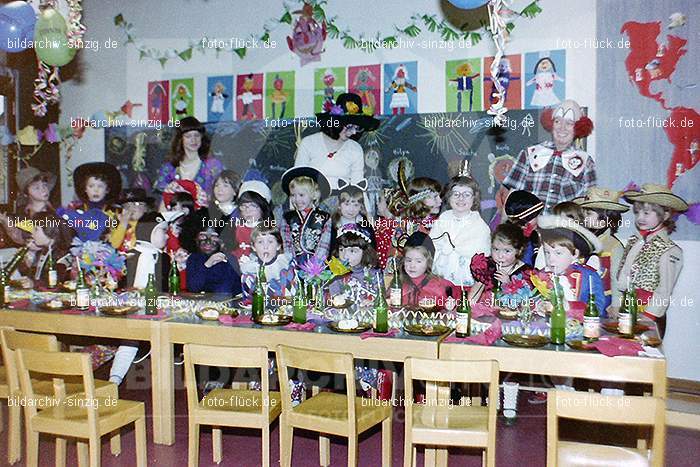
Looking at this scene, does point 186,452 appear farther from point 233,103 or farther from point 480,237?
point 233,103

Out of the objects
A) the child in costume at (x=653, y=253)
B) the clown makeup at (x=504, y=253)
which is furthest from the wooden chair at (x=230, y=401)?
the child in costume at (x=653, y=253)

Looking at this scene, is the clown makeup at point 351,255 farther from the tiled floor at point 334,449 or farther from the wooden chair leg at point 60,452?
the wooden chair leg at point 60,452

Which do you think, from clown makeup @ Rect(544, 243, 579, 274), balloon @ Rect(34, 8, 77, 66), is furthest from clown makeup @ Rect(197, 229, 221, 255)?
clown makeup @ Rect(544, 243, 579, 274)

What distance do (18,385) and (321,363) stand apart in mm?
1707

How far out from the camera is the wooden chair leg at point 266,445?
10.7ft

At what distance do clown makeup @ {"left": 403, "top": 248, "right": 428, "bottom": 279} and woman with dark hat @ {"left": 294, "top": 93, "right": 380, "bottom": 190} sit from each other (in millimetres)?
1416

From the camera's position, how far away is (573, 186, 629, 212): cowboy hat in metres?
5.06

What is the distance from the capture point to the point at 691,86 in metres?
4.98

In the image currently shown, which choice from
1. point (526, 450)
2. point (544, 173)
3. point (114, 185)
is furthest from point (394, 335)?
point (114, 185)

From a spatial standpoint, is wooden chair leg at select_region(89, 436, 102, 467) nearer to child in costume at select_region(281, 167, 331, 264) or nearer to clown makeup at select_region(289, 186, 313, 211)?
child in costume at select_region(281, 167, 331, 264)

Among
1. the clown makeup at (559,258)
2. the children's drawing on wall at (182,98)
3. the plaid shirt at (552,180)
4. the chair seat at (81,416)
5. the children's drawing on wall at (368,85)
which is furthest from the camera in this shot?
the children's drawing on wall at (182,98)

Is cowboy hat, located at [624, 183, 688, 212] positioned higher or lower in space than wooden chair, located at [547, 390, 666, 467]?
higher

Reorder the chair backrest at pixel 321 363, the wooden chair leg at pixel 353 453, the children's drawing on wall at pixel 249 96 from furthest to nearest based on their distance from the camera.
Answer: the children's drawing on wall at pixel 249 96
the wooden chair leg at pixel 353 453
the chair backrest at pixel 321 363

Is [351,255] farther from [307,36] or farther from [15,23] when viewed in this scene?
[15,23]
